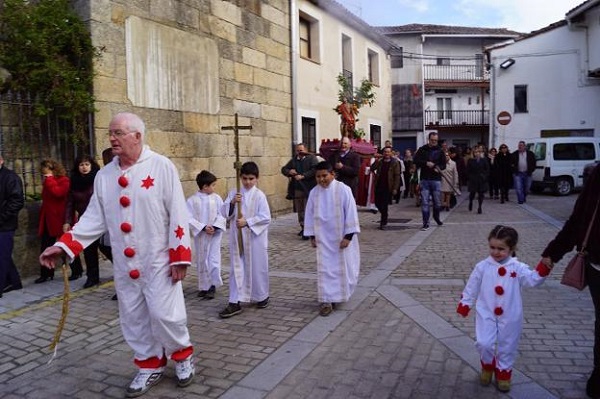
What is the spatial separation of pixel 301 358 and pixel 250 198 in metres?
1.98

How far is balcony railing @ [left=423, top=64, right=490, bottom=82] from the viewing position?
34219 millimetres

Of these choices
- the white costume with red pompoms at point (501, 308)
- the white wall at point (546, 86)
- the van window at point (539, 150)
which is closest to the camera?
the white costume with red pompoms at point (501, 308)

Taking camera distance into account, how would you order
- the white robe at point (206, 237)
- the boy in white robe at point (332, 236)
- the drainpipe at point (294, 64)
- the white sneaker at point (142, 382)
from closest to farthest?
the white sneaker at point (142, 382) < the boy in white robe at point (332, 236) < the white robe at point (206, 237) < the drainpipe at point (294, 64)

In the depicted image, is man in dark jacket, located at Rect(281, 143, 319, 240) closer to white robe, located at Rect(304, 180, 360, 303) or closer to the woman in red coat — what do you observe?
the woman in red coat

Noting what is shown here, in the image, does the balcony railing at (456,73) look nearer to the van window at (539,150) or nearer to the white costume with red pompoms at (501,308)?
the van window at (539,150)

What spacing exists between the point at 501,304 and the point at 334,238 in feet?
7.12

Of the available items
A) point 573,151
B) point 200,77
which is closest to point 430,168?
point 200,77

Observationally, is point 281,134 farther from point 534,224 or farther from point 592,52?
point 592,52

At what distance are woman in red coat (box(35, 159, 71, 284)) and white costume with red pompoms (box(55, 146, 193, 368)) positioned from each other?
3.42 metres

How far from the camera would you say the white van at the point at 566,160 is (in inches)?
688

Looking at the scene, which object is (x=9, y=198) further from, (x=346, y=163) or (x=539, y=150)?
(x=539, y=150)

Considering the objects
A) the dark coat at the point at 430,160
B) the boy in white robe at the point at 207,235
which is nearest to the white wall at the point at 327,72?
the dark coat at the point at 430,160

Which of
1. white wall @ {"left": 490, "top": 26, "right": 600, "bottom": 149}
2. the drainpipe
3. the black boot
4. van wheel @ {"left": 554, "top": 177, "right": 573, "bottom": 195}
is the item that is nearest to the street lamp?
white wall @ {"left": 490, "top": 26, "right": 600, "bottom": 149}

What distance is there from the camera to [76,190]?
6.58m
